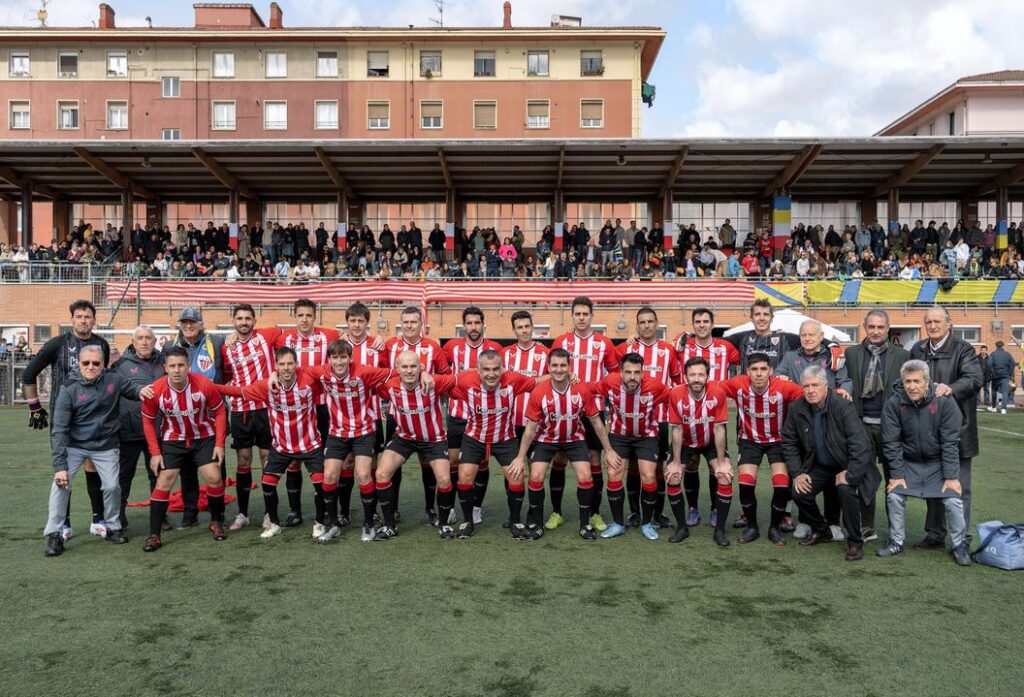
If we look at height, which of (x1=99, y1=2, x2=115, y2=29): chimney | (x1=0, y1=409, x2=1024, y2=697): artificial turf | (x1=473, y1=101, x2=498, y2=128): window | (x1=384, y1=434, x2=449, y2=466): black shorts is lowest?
(x1=0, y1=409, x2=1024, y2=697): artificial turf

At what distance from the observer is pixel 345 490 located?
24.1 ft

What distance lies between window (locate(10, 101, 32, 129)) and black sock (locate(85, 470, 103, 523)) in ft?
121

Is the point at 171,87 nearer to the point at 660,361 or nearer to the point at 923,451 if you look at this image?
the point at 660,361

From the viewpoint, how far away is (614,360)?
7754mm

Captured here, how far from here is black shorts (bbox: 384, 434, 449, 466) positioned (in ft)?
22.8

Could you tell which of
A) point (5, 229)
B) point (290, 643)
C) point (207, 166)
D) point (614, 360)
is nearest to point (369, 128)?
point (207, 166)

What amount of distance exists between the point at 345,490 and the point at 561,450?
2.17m

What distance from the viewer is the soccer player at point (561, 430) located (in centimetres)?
677

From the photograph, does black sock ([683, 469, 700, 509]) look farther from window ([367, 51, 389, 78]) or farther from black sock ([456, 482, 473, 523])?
window ([367, 51, 389, 78])

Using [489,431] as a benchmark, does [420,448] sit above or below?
below

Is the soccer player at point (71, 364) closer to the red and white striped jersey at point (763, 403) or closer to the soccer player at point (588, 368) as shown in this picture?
the soccer player at point (588, 368)

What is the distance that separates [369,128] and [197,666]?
34097 mm

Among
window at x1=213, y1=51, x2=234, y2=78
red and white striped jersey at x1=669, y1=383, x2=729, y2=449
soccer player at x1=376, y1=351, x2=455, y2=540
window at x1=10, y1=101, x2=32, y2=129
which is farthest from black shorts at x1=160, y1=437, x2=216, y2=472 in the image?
window at x1=10, y1=101, x2=32, y2=129

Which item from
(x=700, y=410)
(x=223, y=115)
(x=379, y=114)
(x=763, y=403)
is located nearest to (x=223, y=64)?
(x=223, y=115)
